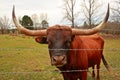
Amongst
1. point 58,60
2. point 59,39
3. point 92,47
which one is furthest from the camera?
point 92,47

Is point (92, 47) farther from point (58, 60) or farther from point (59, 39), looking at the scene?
point (58, 60)

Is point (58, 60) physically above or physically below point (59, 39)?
below

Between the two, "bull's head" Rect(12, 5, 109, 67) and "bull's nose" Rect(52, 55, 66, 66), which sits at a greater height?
"bull's head" Rect(12, 5, 109, 67)

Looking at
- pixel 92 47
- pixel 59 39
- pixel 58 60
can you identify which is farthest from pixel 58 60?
pixel 92 47

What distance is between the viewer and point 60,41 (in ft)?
18.1

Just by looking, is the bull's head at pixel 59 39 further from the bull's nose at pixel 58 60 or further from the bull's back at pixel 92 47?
the bull's back at pixel 92 47

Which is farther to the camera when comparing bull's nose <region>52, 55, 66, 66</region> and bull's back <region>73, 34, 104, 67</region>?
bull's back <region>73, 34, 104, 67</region>

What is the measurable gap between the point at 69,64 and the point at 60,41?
901 mm

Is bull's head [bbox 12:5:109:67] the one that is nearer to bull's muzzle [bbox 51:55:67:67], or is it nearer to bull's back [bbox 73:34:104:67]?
bull's muzzle [bbox 51:55:67:67]

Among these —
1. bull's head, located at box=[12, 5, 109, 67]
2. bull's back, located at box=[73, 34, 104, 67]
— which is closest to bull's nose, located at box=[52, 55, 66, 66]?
bull's head, located at box=[12, 5, 109, 67]

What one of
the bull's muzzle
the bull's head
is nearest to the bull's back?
the bull's head

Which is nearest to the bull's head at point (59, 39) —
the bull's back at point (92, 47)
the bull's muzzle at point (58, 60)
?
the bull's muzzle at point (58, 60)

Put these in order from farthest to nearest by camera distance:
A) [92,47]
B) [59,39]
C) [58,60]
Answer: [92,47]
[59,39]
[58,60]

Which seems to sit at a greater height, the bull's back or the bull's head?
the bull's head
